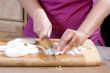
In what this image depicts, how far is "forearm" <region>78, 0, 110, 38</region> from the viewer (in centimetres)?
91

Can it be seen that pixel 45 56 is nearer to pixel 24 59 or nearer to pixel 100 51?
pixel 24 59

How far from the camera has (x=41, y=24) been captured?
3.03 feet

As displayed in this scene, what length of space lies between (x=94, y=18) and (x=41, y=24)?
0.17 m

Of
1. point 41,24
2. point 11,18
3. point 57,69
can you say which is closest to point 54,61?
point 57,69

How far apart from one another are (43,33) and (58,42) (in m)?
0.05

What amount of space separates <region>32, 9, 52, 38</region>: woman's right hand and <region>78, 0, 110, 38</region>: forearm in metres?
0.10

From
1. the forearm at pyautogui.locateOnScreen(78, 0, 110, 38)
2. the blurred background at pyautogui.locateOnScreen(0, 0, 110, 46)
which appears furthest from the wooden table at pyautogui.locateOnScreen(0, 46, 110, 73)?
the blurred background at pyautogui.locateOnScreen(0, 0, 110, 46)

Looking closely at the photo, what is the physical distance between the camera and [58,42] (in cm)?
89

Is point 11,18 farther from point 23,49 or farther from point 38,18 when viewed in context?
point 23,49

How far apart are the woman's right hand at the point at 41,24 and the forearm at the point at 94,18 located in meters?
0.10

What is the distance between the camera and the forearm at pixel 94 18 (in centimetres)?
91

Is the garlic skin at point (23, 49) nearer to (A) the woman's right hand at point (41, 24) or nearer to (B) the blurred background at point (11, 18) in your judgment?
(A) the woman's right hand at point (41, 24)

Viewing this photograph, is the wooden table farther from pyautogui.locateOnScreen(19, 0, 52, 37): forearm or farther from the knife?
pyautogui.locateOnScreen(19, 0, 52, 37): forearm

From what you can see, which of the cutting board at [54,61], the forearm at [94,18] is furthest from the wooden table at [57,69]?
the forearm at [94,18]
